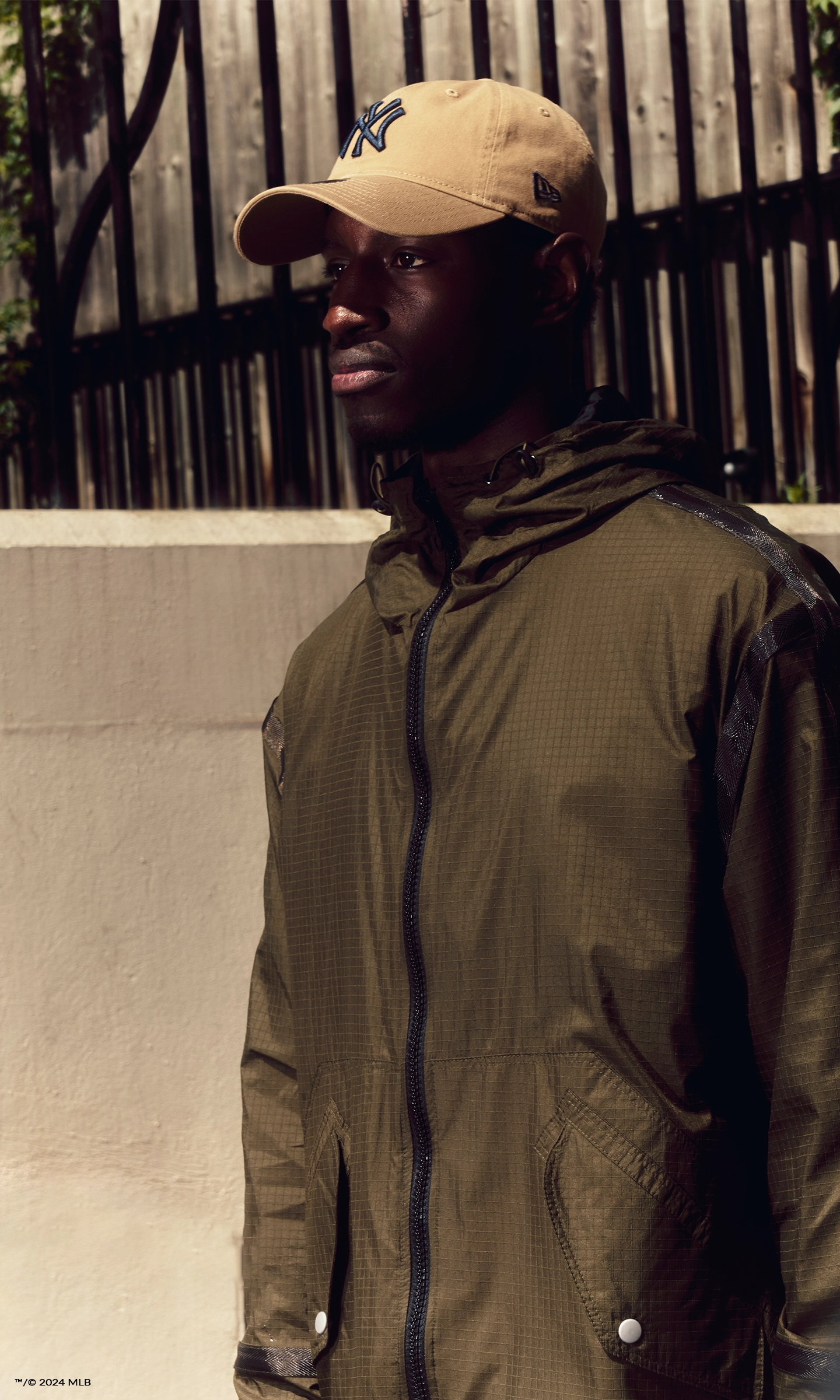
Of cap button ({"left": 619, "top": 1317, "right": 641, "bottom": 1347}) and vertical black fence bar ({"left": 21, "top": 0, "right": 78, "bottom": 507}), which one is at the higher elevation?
vertical black fence bar ({"left": 21, "top": 0, "right": 78, "bottom": 507})

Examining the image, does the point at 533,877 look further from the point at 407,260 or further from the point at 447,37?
the point at 447,37

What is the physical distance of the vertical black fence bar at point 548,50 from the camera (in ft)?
11.1

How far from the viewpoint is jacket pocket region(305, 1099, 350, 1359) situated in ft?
6.33

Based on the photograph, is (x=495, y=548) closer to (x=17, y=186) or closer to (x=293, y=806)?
(x=293, y=806)

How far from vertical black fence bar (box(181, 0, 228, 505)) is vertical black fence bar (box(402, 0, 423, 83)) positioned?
0.50 metres

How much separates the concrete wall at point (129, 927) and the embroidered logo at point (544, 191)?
135 cm

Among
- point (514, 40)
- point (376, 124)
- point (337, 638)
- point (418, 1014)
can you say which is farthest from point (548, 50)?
point (418, 1014)

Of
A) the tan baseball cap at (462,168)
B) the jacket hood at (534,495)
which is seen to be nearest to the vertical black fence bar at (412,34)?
the tan baseball cap at (462,168)

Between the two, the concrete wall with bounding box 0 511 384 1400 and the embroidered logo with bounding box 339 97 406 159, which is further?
the concrete wall with bounding box 0 511 384 1400

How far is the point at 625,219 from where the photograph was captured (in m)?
3.54

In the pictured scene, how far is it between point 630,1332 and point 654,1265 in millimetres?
78

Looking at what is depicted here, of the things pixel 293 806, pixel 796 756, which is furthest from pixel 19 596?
pixel 796 756

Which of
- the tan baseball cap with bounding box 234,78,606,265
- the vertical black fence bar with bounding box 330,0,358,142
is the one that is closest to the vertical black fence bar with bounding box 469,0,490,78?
the vertical black fence bar with bounding box 330,0,358,142

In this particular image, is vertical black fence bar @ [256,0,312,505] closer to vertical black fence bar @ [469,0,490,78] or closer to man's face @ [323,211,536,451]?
vertical black fence bar @ [469,0,490,78]
